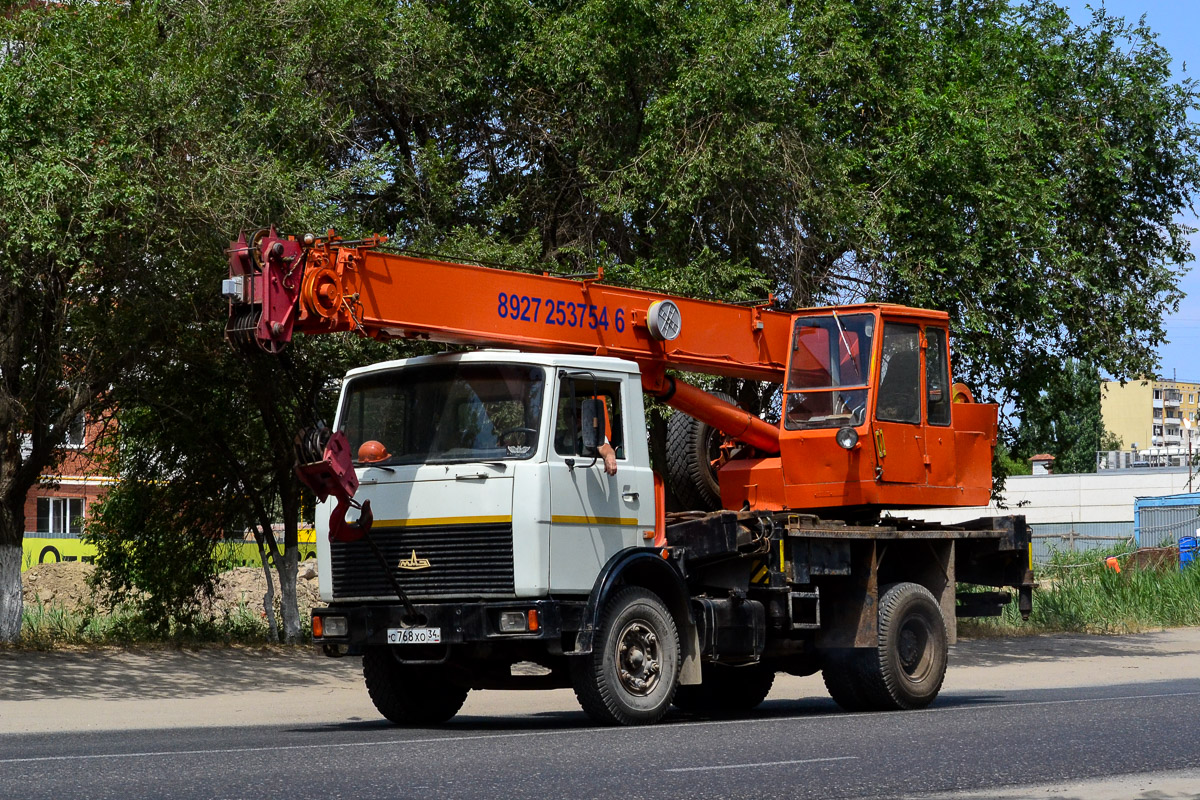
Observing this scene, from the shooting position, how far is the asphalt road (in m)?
8.29

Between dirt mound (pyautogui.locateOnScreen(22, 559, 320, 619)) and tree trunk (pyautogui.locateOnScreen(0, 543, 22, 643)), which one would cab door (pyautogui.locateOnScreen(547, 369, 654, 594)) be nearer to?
tree trunk (pyautogui.locateOnScreen(0, 543, 22, 643))

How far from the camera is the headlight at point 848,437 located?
1420 cm

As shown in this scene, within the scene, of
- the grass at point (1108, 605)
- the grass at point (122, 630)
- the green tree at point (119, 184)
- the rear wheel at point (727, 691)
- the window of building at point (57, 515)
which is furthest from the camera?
the window of building at point (57, 515)

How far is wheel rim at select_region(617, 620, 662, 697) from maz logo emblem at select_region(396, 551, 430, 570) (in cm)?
157

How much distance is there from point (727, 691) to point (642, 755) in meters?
6.03

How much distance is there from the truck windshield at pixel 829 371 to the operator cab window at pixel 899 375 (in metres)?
0.18

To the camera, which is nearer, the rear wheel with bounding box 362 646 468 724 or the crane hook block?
the crane hook block

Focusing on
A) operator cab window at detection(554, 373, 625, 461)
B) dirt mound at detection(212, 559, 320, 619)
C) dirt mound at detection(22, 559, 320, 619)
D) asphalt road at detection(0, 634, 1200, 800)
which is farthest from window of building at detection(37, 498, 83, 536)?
operator cab window at detection(554, 373, 625, 461)

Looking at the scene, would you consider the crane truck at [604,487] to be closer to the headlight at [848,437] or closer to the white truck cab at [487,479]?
the white truck cab at [487,479]

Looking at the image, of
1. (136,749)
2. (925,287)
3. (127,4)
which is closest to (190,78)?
(127,4)

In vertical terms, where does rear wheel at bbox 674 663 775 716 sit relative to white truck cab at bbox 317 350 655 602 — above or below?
below

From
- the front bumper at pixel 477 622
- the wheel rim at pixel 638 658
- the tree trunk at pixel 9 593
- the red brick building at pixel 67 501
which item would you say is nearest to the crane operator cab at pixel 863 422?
the wheel rim at pixel 638 658

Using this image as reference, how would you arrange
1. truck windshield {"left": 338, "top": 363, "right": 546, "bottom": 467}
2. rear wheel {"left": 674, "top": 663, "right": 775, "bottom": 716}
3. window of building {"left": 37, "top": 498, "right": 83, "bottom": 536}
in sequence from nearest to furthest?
truck windshield {"left": 338, "top": 363, "right": 546, "bottom": 467} → rear wheel {"left": 674, "top": 663, "right": 775, "bottom": 716} → window of building {"left": 37, "top": 498, "right": 83, "bottom": 536}

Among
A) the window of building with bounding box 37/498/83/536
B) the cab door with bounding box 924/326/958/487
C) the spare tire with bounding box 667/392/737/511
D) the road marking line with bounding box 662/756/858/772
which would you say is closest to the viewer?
the road marking line with bounding box 662/756/858/772
